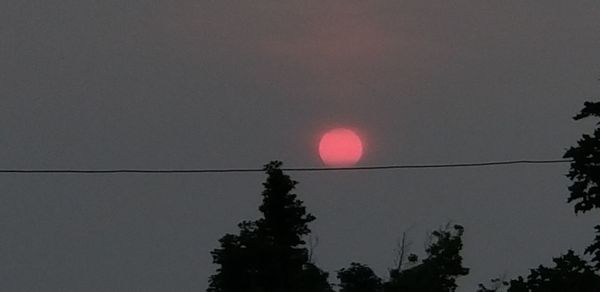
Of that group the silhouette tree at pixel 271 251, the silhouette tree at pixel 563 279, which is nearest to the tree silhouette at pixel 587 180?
the silhouette tree at pixel 563 279

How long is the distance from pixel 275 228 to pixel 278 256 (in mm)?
2196

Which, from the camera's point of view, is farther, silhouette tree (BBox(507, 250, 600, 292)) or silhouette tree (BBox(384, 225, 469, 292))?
silhouette tree (BBox(384, 225, 469, 292))

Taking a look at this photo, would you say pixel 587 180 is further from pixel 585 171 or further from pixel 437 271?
pixel 437 271

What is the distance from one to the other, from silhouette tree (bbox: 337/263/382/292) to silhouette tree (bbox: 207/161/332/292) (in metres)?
10.1

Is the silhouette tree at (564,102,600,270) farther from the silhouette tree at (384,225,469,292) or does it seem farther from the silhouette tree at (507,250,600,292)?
the silhouette tree at (384,225,469,292)

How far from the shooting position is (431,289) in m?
100

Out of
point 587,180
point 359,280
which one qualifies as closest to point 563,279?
point 587,180

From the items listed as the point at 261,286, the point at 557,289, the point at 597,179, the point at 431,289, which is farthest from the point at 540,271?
the point at 431,289

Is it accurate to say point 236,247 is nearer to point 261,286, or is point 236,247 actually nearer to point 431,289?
point 261,286

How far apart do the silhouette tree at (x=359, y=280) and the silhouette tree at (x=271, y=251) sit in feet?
33.0

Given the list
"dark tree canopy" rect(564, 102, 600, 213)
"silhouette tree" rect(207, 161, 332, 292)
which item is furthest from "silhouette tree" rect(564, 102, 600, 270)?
"silhouette tree" rect(207, 161, 332, 292)

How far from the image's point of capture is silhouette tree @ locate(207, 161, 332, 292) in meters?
89.9

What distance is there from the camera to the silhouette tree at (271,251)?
89.9 meters

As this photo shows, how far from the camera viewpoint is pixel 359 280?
10469cm
